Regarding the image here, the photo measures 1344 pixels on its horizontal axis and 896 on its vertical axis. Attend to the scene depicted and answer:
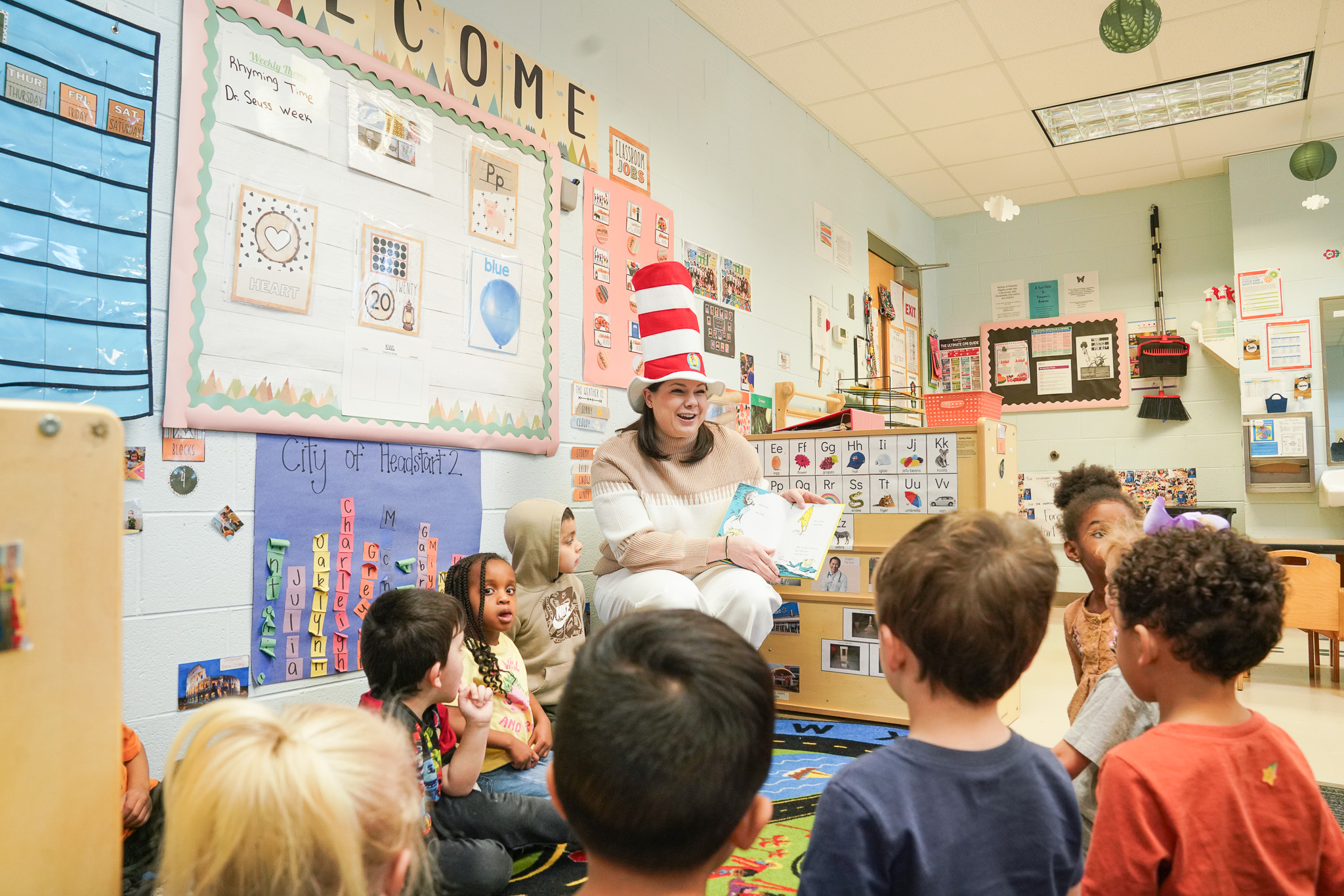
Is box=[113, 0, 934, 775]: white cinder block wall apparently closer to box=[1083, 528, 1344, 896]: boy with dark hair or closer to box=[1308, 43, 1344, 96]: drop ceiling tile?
box=[1083, 528, 1344, 896]: boy with dark hair

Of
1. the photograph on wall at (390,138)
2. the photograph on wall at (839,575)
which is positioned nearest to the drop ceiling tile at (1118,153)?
the photograph on wall at (839,575)

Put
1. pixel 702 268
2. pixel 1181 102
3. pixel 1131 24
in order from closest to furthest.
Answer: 1. pixel 1131 24
2. pixel 702 268
3. pixel 1181 102

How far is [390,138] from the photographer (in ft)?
7.13

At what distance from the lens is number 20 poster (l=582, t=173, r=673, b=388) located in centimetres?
284

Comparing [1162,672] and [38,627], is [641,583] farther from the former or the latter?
[38,627]

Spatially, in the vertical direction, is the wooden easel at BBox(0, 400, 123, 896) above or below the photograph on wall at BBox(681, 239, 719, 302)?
below

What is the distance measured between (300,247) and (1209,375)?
5.31m

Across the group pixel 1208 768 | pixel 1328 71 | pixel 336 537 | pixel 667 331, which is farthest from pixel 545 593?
pixel 1328 71

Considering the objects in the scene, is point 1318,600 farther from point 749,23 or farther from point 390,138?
point 390,138

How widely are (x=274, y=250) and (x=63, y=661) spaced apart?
1.42 meters

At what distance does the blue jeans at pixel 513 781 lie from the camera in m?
1.81

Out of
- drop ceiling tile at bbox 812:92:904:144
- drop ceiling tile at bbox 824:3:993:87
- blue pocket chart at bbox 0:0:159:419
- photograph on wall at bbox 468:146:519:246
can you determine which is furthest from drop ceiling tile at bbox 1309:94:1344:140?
blue pocket chart at bbox 0:0:159:419

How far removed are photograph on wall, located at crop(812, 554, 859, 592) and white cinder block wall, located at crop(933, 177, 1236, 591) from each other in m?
3.30

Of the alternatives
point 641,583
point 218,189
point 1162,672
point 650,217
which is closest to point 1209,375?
point 650,217
